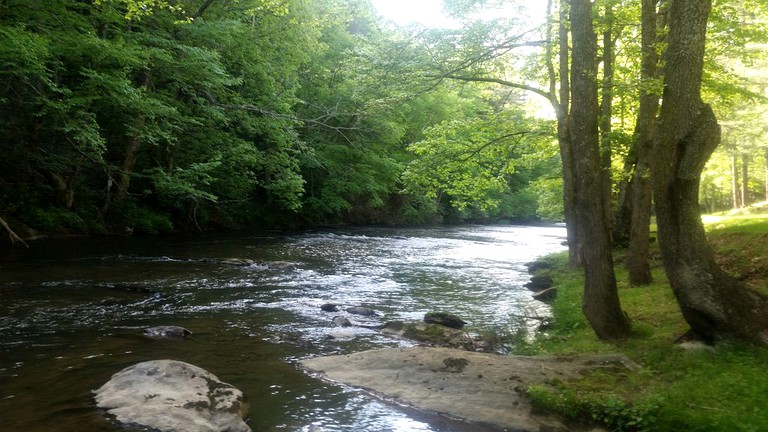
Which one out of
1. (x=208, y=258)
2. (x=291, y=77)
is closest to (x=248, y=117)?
(x=291, y=77)

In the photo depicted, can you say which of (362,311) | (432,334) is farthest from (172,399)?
(362,311)

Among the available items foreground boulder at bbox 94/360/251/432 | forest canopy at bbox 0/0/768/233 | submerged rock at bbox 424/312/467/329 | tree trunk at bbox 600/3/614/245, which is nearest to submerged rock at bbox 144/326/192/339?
foreground boulder at bbox 94/360/251/432

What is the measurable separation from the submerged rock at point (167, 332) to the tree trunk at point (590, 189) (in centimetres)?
692

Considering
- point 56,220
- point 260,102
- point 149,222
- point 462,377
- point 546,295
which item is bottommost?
point 546,295

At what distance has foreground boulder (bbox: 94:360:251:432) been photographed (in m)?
5.79

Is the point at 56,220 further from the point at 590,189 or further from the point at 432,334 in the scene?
the point at 590,189

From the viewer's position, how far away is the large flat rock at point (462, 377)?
6371 millimetres

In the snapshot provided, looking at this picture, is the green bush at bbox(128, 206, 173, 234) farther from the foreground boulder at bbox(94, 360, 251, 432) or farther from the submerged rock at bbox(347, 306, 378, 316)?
the foreground boulder at bbox(94, 360, 251, 432)

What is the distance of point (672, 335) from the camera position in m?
8.05

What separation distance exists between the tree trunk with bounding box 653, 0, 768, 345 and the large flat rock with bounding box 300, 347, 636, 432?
47.9 inches

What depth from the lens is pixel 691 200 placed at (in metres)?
7.04

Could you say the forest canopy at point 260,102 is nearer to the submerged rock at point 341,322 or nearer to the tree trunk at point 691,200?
the tree trunk at point 691,200

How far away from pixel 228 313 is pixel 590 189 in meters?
7.76

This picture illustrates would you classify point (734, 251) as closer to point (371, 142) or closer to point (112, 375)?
point (112, 375)
